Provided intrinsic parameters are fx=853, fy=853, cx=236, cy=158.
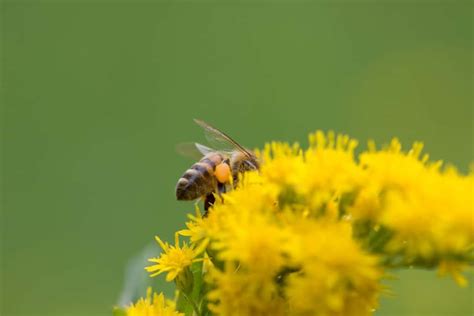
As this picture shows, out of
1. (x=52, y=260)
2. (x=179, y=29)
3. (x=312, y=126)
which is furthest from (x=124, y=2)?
(x=52, y=260)

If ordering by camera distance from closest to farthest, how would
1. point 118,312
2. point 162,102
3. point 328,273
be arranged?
point 328,273
point 118,312
point 162,102

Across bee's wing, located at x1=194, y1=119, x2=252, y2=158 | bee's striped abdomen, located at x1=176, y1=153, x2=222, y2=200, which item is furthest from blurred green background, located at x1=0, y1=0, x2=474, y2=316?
bee's striped abdomen, located at x1=176, y1=153, x2=222, y2=200

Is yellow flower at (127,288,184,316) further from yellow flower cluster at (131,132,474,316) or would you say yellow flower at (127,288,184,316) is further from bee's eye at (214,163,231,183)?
bee's eye at (214,163,231,183)

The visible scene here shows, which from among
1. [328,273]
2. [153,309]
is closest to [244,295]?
→ [328,273]

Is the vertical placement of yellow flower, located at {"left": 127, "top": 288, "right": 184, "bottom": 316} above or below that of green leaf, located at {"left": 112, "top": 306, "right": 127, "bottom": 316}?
above

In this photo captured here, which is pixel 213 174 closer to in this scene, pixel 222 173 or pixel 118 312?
pixel 222 173

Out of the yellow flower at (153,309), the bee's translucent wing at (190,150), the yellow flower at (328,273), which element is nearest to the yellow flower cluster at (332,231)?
the yellow flower at (328,273)
